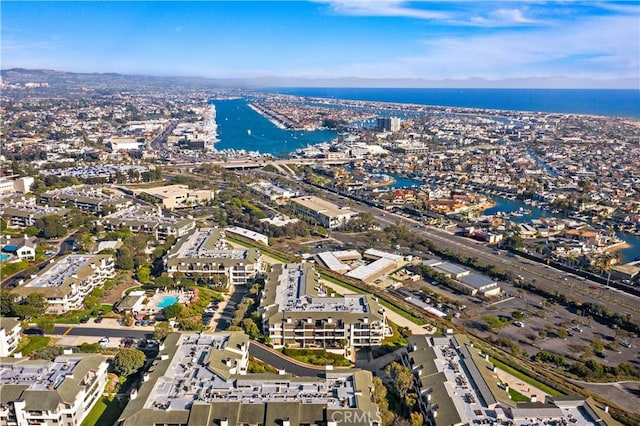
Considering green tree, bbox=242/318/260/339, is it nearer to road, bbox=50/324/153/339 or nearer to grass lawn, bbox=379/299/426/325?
road, bbox=50/324/153/339

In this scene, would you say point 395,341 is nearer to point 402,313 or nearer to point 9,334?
point 402,313

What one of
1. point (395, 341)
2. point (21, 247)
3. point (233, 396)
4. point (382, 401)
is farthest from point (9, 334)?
point (395, 341)

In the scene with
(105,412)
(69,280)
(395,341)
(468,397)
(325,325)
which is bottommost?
(105,412)

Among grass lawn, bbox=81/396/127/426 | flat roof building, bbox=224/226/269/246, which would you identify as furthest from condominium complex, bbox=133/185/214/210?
grass lawn, bbox=81/396/127/426

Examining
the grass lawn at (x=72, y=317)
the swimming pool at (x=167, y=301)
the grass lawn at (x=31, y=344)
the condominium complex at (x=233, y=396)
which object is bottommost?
the grass lawn at (x=72, y=317)

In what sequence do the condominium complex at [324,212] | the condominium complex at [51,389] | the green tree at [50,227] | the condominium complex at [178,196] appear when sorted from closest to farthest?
1. the condominium complex at [51,389]
2. the green tree at [50,227]
3. the condominium complex at [324,212]
4. the condominium complex at [178,196]

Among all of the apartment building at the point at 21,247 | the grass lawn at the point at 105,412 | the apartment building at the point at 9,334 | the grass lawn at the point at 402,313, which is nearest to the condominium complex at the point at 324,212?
the grass lawn at the point at 402,313

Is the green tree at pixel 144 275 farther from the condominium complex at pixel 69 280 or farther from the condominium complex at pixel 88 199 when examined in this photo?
the condominium complex at pixel 88 199

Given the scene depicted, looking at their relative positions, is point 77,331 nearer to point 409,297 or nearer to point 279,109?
point 409,297
